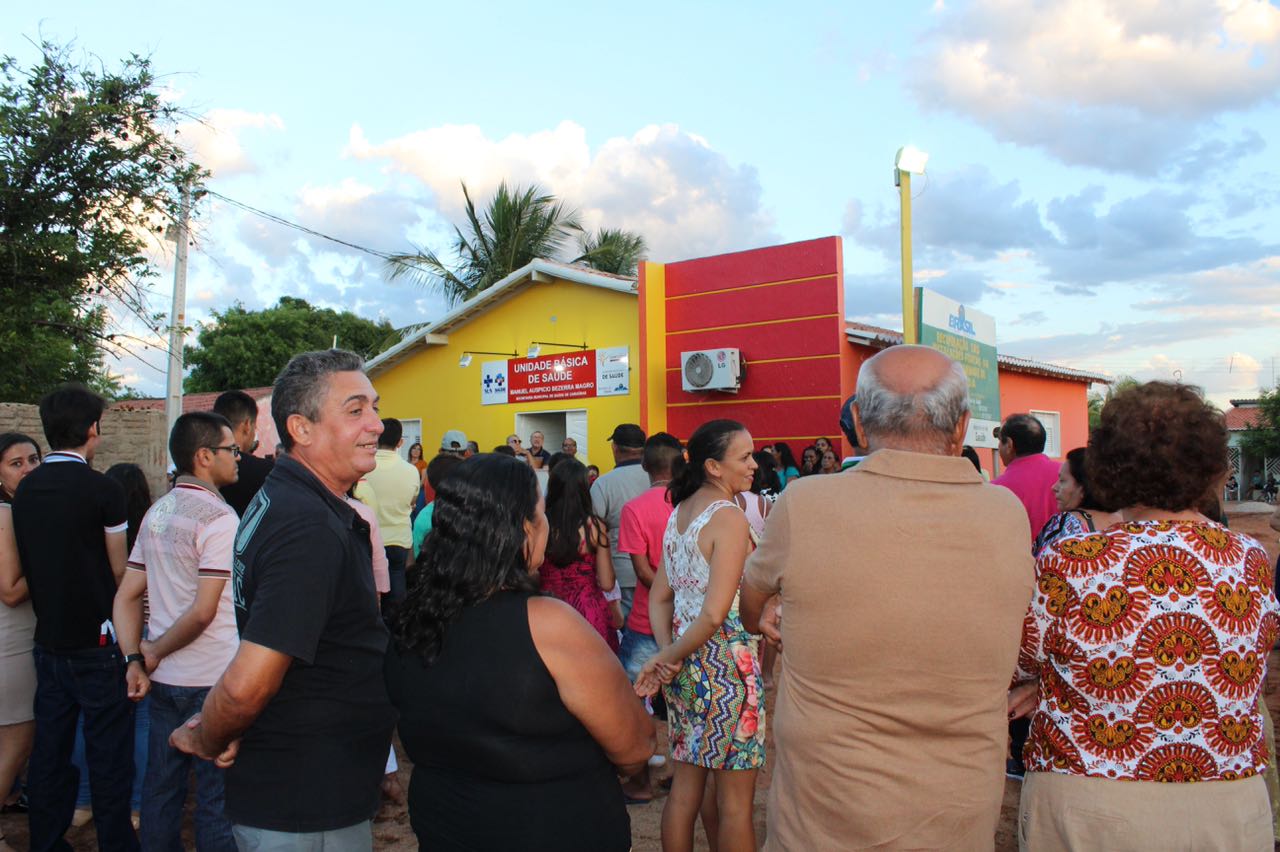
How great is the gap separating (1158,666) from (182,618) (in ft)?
9.39

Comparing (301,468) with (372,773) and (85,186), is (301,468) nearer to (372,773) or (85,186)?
(372,773)

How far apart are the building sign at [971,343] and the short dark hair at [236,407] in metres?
7.62

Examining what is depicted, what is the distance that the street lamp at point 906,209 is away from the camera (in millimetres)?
9703

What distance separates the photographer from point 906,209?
980 centimetres

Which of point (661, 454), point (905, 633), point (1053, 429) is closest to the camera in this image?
point (905, 633)

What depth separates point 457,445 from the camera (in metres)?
8.99

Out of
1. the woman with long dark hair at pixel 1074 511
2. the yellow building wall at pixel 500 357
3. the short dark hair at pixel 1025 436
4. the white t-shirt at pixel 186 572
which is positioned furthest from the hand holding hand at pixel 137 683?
the yellow building wall at pixel 500 357

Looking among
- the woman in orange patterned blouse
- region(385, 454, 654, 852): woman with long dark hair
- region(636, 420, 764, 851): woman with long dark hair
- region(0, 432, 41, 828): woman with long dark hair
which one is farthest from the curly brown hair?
region(0, 432, 41, 828): woman with long dark hair

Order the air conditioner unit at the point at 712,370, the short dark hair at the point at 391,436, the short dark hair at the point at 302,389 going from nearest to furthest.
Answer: the short dark hair at the point at 302,389, the short dark hair at the point at 391,436, the air conditioner unit at the point at 712,370

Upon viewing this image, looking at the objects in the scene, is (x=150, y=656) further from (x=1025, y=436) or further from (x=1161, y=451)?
(x=1025, y=436)

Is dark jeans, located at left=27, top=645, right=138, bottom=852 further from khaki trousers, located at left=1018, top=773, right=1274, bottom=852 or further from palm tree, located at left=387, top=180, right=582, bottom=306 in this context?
palm tree, located at left=387, top=180, right=582, bottom=306

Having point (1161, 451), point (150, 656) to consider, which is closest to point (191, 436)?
point (150, 656)

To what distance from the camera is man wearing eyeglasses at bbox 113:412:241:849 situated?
3.16 metres

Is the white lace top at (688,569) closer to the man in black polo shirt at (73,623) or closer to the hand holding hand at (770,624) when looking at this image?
the hand holding hand at (770,624)
